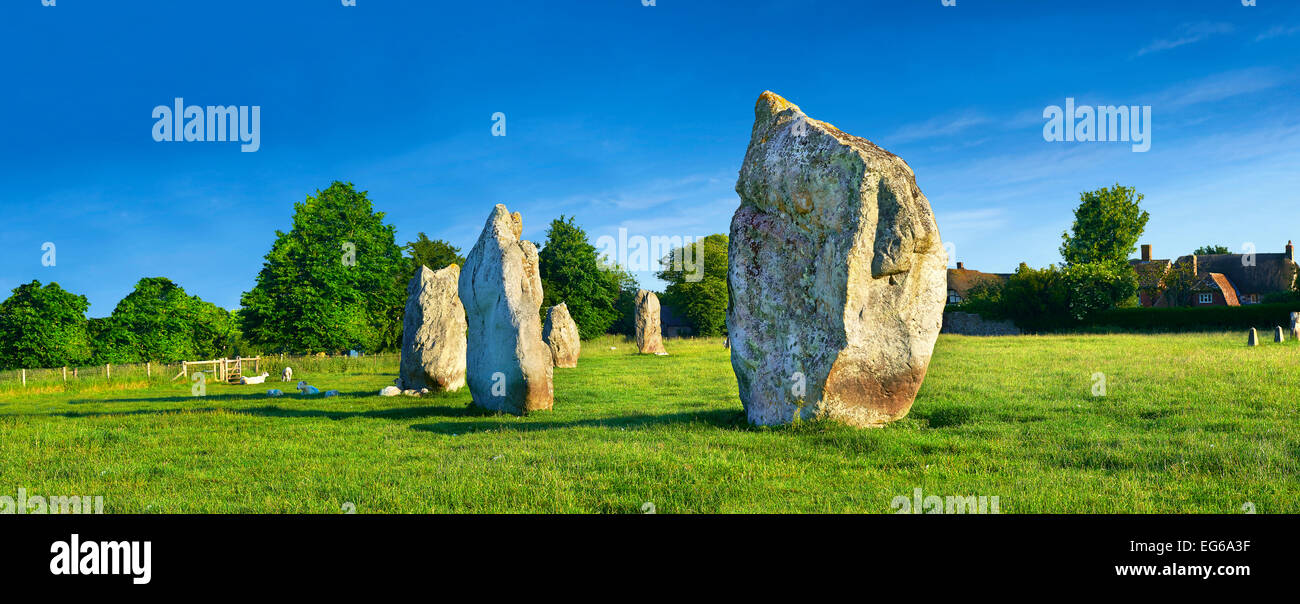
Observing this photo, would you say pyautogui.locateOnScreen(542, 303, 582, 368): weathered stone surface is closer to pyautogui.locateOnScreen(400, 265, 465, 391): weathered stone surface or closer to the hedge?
pyautogui.locateOnScreen(400, 265, 465, 391): weathered stone surface

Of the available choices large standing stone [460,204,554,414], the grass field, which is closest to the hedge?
the grass field

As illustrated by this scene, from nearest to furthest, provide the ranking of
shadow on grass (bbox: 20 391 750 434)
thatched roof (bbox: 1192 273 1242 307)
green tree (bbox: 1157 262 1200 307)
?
shadow on grass (bbox: 20 391 750 434) → green tree (bbox: 1157 262 1200 307) → thatched roof (bbox: 1192 273 1242 307)

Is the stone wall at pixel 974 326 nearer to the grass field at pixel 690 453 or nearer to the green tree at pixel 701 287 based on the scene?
the green tree at pixel 701 287

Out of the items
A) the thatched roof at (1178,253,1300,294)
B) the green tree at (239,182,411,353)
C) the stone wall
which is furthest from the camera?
the thatched roof at (1178,253,1300,294)

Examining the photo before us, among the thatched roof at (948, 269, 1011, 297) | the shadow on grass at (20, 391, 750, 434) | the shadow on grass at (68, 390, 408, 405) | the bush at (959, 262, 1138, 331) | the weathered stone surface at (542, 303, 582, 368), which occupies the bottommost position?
the shadow on grass at (68, 390, 408, 405)

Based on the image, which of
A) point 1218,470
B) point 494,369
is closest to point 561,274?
point 494,369

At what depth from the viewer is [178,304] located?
48.4 meters

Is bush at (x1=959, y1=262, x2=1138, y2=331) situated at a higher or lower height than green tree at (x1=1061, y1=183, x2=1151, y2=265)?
lower

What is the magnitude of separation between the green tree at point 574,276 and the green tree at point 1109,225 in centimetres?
3347

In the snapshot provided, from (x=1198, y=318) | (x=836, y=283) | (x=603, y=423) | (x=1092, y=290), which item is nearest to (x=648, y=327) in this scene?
(x=603, y=423)

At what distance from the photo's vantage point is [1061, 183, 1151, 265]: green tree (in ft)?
160

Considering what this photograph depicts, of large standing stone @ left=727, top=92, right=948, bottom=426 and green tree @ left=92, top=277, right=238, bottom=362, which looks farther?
green tree @ left=92, top=277, right=238, bottom=362

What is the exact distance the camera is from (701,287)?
188 ft

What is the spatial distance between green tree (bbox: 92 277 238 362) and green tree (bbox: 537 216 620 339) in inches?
996
